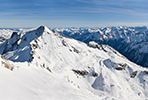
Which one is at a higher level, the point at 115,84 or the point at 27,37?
the point at 27,37

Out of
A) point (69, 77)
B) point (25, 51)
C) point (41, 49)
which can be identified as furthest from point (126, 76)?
point (25, 51)

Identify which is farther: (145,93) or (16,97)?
(145,93)

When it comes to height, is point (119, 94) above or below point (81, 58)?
below

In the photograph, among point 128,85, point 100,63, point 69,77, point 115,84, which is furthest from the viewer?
point 100,63

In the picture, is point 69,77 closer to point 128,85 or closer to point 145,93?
point 128,85

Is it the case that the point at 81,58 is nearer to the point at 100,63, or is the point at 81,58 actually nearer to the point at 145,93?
the point at 100,63

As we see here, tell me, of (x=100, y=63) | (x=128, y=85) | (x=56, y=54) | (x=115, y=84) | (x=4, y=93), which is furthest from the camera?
(x=100, y=63)

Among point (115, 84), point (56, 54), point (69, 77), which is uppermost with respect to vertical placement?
point (56, 54)

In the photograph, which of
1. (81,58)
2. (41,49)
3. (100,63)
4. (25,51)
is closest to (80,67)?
(81,58)

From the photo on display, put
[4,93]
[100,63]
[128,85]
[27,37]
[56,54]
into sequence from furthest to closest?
[27,37], [100,63], [56,54], [128,85], [4,93]
